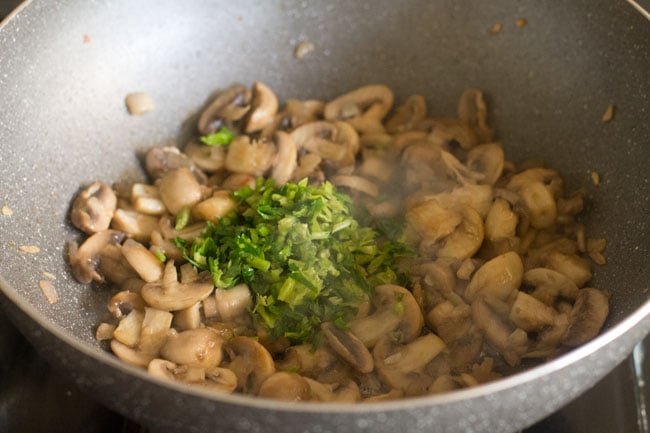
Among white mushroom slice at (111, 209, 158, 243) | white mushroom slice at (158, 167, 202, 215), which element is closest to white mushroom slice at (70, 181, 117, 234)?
white mushroom slice at (111, 209, 158, 243)

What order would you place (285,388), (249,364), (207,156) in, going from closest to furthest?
(285,388) < (249,364) < (207,156)

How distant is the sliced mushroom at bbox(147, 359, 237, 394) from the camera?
140 cm

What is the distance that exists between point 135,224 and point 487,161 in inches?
34.9

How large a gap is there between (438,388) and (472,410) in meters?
0.37

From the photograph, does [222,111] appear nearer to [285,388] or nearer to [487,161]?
[487,161]

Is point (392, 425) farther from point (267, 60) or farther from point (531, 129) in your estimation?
point (267, 60)

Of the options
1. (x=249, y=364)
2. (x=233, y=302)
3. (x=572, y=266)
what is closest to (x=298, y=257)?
(x=233, y=302)

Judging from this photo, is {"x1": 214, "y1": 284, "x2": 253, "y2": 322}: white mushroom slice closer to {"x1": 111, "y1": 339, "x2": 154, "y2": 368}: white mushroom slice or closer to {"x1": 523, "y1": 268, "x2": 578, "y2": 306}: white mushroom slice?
{"x1": 111, "y1": 339, "x2": 154, "y2": 368}: white mushroom slice

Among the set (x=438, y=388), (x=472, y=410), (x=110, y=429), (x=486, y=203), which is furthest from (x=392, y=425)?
(x=486, y=203)

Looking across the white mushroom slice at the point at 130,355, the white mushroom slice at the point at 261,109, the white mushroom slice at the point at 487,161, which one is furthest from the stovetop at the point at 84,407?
the white mushroom slice at the point at 261,109

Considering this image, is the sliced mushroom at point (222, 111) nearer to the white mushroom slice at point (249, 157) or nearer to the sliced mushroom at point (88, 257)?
the white mushroom slice at point (249, 157)

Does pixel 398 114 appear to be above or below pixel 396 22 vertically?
below

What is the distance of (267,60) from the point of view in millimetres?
2045

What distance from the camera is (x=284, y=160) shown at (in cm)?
189
